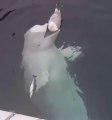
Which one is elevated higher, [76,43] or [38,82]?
[76,43]

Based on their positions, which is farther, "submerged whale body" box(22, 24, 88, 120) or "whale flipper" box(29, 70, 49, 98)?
"whale flipper" box(29, 70, 49, 98)

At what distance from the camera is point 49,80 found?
15.3 feet

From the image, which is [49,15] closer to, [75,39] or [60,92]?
[75,39]

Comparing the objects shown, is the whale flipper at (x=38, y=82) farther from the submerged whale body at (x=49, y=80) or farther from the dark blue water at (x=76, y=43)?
the dark blue water at (x=76, y=43)

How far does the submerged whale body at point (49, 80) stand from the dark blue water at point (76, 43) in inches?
3.4

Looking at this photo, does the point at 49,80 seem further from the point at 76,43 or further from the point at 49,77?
the point at 76,43

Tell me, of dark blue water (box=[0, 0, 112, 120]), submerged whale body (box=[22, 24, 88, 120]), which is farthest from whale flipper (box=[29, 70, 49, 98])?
dark blue water (box=[0, 0, 112, 120])

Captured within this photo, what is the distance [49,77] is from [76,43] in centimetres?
65

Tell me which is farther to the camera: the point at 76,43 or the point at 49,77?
the point at 76,43

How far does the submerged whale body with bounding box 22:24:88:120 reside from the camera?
439 cm

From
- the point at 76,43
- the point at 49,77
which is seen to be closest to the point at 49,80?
the point at 49,77

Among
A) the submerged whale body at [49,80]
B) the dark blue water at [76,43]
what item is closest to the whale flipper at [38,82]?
the submerged whale body at [49,80]

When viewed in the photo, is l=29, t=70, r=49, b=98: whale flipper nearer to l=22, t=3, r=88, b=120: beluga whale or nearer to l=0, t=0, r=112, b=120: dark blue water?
l=22, t=3, r=88, b=120: beluga whale

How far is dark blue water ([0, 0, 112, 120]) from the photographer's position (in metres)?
4.54
